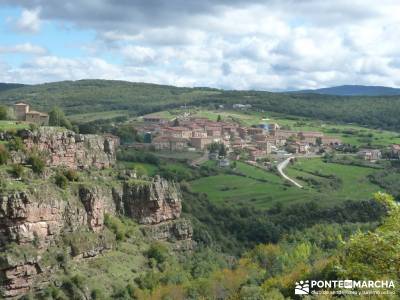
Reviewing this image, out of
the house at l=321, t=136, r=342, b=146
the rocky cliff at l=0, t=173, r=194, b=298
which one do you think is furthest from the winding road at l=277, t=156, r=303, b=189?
the rocky cliff at l=0, t=173, r=194, b=298

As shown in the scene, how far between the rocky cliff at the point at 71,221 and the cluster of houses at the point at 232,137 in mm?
58990

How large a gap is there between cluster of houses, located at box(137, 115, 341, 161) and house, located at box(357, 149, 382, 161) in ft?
47.0

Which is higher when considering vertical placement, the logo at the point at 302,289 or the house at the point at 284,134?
the house at the point at 284,134

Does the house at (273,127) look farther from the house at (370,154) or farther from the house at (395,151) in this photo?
the house at (395,151)

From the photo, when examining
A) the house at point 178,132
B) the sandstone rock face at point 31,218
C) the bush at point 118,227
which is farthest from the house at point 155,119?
the sandstone rock face at point 31,218

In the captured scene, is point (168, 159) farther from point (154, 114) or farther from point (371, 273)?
point (371, 273)

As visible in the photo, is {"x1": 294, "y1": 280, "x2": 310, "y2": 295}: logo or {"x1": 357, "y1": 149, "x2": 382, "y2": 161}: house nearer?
{"x1": 294, "y1": 280, "x2": 310, "y2": 295}: logo

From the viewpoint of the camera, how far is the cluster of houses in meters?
140

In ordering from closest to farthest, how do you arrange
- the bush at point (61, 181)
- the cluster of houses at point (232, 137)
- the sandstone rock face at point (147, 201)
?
the bush at point (61, 181), the sandstone rock face at point (147, 201), the cluster of houses at point (232, 137)

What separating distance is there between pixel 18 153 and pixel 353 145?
103 meters

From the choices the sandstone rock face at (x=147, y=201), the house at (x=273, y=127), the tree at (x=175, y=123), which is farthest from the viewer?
the tree at (x=175, y=123)

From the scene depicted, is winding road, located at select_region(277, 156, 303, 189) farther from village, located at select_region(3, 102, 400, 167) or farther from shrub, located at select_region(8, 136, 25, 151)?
shrub, located at select_region(8, 136, 25, 151)

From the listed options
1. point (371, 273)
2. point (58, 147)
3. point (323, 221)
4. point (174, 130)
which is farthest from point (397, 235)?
point (174, 130)

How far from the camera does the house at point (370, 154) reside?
435 ft
